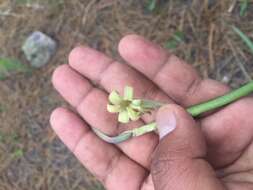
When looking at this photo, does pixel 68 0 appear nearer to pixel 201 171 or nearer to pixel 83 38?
pixel 83 38

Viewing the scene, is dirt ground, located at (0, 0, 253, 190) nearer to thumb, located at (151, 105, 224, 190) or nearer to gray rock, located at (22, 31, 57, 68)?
gray rock, located at (22, 31, 57, 68)

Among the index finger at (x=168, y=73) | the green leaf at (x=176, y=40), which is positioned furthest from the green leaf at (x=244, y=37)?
the index finger at (x=168, y=73)

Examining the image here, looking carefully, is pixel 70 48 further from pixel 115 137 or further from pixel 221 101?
pixel 221 101

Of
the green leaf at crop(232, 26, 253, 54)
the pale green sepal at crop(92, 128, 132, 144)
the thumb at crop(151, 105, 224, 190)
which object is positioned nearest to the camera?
the thumb at crop(151, 105, 224, 190)

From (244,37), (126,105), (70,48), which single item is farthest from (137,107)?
(70,48)

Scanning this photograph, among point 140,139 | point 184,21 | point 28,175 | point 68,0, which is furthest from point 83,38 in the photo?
point 140,139

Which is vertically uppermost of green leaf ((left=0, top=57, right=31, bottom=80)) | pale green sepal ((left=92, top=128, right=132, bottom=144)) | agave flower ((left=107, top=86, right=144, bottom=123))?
agave flower ((left=107, top=86, right=144, bottom=123))

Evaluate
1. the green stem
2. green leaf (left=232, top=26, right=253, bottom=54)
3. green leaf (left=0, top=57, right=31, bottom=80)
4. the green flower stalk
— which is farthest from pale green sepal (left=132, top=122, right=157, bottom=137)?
green leaf (left=0, top=57, right=31, bottom=80)
